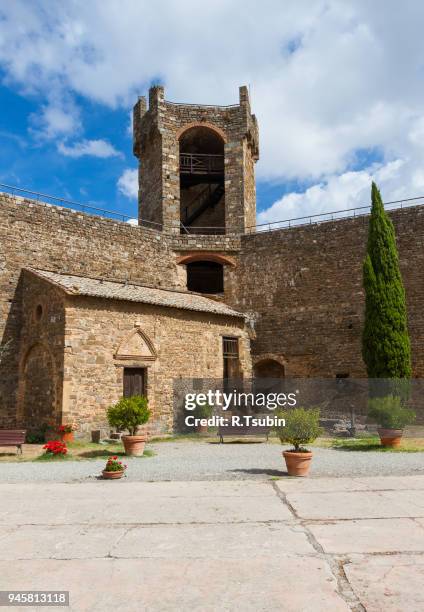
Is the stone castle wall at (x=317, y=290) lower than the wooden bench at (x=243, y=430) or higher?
higher

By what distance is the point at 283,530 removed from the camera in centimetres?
613

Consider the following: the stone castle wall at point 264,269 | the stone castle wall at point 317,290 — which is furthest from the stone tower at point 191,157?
the stone castle wall at point 317,290

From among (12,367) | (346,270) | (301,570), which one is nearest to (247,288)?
(346,270)

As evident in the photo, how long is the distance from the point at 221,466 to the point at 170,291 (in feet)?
36.6

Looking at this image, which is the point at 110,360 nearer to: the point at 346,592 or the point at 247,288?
the point at 247,288

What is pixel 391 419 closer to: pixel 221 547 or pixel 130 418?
pixel 130 418

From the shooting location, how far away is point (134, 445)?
43.0ft

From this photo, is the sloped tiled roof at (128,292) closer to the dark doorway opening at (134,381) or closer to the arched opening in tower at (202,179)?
the dark doorway opening at (134,381)

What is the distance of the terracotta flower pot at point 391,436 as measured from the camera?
45.0ft

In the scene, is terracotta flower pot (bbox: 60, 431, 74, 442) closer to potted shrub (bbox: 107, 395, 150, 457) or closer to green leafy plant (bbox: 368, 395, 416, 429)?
potted shrub (bbox: 107, 395, 150, 457)

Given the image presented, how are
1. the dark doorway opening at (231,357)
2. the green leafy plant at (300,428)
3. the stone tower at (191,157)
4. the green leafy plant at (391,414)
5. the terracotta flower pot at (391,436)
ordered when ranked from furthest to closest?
the stone tower at (191,157) → the dark doorway opening at (231,357) → the green leafy plant at (391,414) → the terracotta flower pot at (391,436) → the green leafy plant at (300,428)

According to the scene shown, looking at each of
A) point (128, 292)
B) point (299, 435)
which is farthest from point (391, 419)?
point (128, 292)

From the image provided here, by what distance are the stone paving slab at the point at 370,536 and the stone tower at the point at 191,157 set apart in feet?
66.2

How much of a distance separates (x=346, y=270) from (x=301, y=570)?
18223 mm
